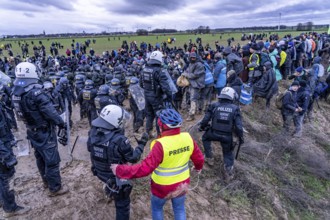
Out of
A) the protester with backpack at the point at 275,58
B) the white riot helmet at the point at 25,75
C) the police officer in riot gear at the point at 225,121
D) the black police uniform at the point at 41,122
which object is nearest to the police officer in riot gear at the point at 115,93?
the black police uniform at the point at 41,122

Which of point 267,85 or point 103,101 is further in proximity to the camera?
point 267,85

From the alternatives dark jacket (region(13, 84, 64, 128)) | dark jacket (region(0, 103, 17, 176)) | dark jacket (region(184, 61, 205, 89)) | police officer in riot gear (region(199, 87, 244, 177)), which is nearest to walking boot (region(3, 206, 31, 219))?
dark jacket (region(0, 103, 17, 176))

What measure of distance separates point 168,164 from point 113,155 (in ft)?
2.41

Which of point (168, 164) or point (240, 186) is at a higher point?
point (168, 164)

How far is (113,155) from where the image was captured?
330 cm

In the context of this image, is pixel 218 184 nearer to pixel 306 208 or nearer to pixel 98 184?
pixel 306 208

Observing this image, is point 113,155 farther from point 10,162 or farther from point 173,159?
point 10,162

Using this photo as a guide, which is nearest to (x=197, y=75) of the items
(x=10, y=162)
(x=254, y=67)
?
(x=254, y=67)

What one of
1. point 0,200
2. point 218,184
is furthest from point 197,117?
point 0,200

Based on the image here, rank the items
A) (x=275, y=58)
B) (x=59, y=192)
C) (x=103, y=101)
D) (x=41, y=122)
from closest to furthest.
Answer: (x=41, y=122), (x=59, y=192), (x=103, y=101), (x=275, y=58)

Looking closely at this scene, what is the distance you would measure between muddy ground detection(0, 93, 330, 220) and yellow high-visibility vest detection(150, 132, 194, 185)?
136 centimetres

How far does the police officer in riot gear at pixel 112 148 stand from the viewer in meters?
3.29

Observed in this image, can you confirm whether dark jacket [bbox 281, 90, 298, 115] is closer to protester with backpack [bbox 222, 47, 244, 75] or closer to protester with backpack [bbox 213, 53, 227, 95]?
protester with backpack [bbox 222, 47, 244, 75]

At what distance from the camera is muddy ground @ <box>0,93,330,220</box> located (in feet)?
15.0
